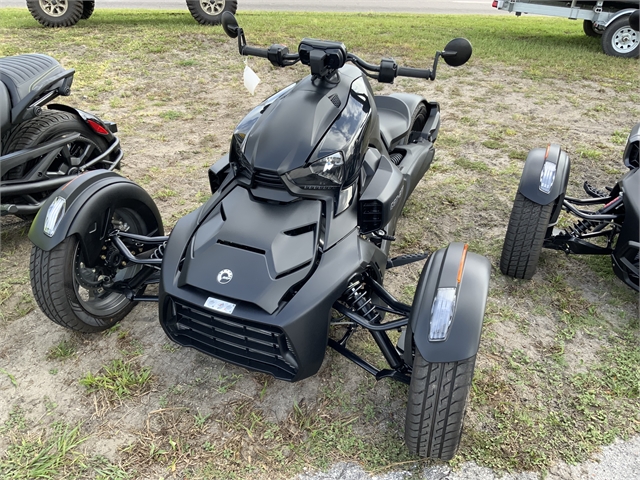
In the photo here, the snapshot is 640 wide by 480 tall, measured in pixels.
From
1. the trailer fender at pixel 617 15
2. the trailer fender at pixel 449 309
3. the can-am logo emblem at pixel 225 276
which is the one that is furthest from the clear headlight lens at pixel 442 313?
the trailer fender at pixel 617 15

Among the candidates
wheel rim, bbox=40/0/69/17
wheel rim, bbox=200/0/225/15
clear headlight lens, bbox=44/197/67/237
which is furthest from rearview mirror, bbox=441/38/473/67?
wheel rim, bbox=40/0/69/17

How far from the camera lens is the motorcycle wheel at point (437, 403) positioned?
6.23ft

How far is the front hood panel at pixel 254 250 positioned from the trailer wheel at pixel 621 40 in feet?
28.3

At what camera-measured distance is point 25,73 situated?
11.5 feet

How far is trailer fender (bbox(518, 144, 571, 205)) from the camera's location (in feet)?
9.98

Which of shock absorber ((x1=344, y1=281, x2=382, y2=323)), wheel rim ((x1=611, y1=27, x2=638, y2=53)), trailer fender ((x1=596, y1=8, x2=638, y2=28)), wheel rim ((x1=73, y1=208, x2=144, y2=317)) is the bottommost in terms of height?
wheel rim ((x1=73, y1=208, x2=144, y2=317))

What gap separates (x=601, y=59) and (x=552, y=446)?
8.15 m

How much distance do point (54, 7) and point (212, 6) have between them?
2.71 m

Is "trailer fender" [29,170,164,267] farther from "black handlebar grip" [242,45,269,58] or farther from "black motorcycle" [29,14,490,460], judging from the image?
"black handlebar grip" [242,45,269,58]

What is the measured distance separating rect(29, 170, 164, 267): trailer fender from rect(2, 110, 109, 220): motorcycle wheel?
3.48 feet

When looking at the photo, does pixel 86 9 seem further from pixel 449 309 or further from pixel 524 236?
pixel 449 309

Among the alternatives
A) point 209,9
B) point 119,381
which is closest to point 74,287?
point 119,381

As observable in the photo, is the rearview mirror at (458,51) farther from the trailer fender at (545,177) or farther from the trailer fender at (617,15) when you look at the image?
the trailer fender at (617,15)

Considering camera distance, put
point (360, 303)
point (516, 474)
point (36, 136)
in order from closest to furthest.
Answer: point (516, 474) < point (360, 303) < point (36, 136)
